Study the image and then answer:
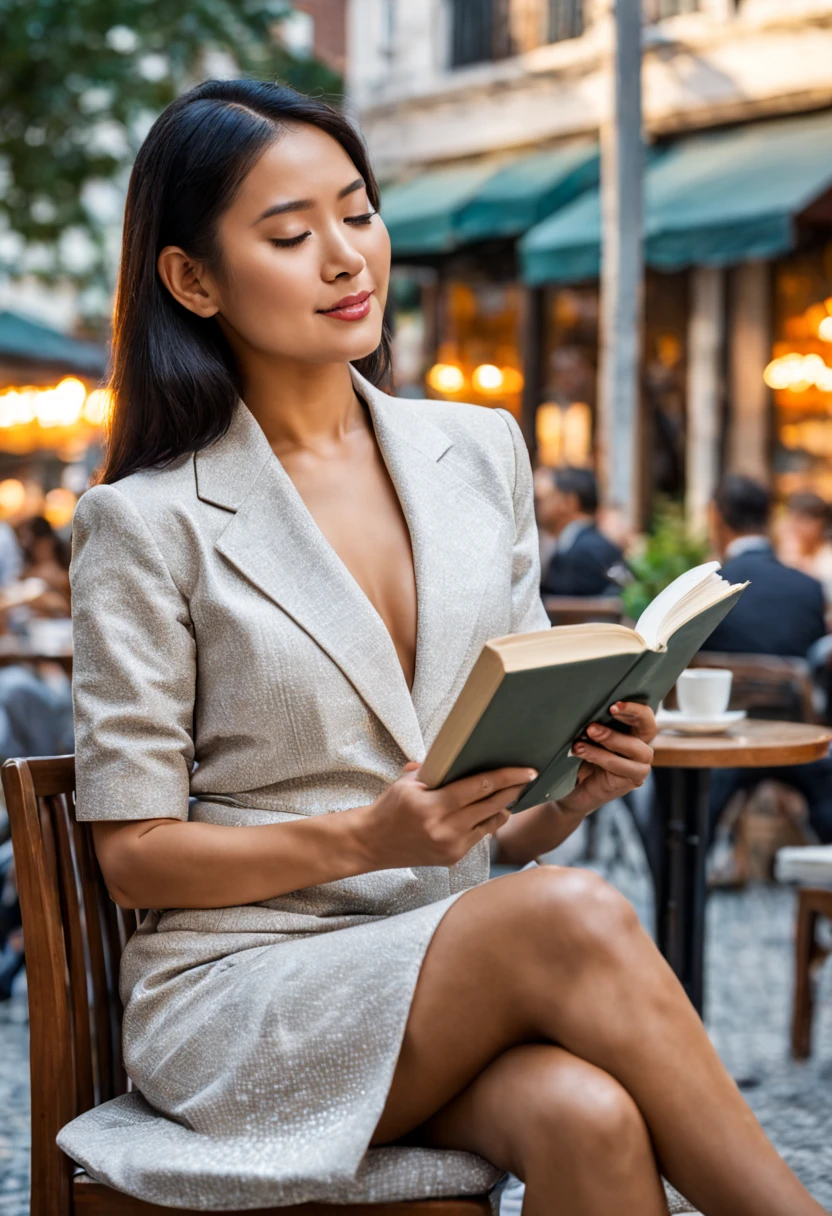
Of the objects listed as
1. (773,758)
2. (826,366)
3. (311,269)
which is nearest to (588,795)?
(311,269)

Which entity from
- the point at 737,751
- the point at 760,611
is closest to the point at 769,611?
the point at 760,611

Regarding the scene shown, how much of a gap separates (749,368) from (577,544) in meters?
4.70

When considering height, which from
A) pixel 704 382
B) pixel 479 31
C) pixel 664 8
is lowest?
pixel 704 382

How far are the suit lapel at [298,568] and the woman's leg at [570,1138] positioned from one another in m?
0.45

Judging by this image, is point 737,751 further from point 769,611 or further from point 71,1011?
point 769,611

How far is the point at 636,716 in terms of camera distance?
1.80m

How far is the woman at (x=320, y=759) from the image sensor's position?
1.59 meters

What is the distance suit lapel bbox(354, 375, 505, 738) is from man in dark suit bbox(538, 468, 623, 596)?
541 centimetres

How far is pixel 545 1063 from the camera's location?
1593 millimetres

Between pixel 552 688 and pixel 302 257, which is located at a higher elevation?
pixel 302 257

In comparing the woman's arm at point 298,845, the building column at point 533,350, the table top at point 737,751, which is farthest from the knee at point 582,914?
the building column at point 533,350

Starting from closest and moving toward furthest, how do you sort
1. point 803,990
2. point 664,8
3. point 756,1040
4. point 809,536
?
point 803,990
point 756,1040
point 809,536
point 664,8

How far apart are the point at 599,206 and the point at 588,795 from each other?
10.3m

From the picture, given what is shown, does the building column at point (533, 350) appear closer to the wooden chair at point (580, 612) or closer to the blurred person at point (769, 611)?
the wooden chair at point (580, 612)
